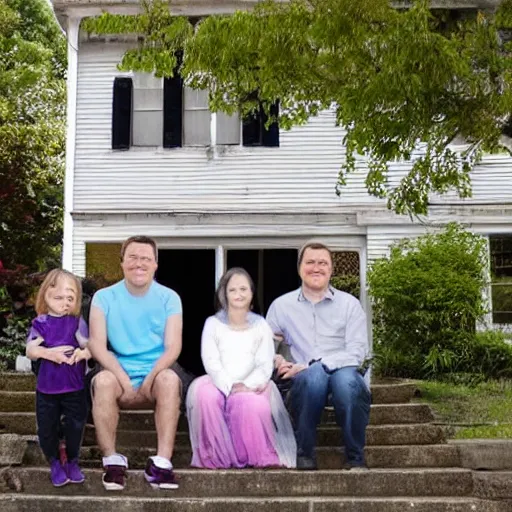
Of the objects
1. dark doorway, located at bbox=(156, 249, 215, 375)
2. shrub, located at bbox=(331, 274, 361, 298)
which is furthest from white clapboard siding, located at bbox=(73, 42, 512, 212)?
shrub, located at bbox=(331, 274, 361, 298)

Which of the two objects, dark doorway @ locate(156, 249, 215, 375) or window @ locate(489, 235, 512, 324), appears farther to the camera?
dark doorway @ locate(156, 249, 215, 375)

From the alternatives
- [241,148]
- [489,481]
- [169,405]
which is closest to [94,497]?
[169,405]

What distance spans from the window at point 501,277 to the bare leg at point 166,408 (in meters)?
7.97

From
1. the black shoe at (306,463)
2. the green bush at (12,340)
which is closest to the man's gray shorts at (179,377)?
the black shoe at (306,463)

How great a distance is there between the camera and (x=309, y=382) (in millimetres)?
5512

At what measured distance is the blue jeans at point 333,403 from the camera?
18.0 ft

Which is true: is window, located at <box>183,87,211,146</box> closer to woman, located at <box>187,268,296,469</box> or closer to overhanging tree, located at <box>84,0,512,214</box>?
overhanging tree, located at <box>84,0,512,214</box>

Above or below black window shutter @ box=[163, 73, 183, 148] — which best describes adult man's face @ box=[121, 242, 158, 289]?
below

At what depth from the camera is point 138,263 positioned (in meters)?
5.74

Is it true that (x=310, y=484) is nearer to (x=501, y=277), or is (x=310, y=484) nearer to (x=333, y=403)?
(x=333, y=403)

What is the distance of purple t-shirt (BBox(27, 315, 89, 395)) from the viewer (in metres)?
5.27

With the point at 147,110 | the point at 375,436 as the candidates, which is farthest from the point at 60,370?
the point at 147,110

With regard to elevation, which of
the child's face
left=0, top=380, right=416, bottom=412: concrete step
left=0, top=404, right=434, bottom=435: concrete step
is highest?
the child's face

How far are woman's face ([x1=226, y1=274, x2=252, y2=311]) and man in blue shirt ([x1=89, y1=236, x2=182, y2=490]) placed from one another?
0.36m
